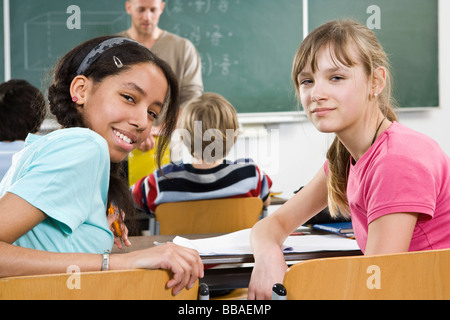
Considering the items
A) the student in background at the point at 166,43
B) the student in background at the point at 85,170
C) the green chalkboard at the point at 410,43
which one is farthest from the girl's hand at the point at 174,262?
the green chalkboard at the point at 410,43

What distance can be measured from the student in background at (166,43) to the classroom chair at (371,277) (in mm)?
3561

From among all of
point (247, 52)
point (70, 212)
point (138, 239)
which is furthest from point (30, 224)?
point (247, 52)

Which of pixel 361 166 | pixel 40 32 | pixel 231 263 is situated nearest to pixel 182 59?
pixel 40 32

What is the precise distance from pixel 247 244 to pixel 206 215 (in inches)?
27.6

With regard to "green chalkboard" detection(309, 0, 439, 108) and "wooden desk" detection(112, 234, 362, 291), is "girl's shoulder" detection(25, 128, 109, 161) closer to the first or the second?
"wooden desk" detection(112, 234, 362, 291)

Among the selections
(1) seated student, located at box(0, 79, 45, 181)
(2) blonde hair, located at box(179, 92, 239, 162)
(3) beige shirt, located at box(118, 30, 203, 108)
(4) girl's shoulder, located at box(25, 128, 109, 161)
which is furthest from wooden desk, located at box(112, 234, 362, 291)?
(3) beige shirt, located at box(118, 30, 203, 108)

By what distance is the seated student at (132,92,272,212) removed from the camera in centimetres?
235

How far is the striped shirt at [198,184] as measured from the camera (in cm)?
235

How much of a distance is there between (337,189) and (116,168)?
644 millimetres

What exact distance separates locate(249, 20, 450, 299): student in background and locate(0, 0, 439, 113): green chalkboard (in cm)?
288

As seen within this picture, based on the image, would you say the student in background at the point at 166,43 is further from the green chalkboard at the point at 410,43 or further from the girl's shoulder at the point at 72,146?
the girl's shoulder at the point at 72,146

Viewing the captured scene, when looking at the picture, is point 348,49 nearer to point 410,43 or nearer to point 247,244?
point 247,244

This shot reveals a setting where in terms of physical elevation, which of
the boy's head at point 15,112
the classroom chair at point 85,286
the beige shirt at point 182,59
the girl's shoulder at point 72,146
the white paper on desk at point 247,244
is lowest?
the white paper on desk at point 247,244
